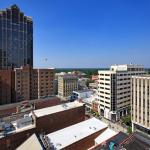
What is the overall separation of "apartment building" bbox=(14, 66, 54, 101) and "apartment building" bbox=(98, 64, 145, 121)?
29253 millimetres

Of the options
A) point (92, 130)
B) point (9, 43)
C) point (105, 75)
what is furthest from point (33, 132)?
point (9, 43)

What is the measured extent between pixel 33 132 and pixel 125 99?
152 ft

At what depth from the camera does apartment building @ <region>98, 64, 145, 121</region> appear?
222 feet

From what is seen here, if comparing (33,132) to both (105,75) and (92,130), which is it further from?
(105,75)

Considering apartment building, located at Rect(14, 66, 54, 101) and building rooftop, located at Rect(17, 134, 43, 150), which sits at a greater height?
apartment building, located at Rect(14, 66, 54, 101)

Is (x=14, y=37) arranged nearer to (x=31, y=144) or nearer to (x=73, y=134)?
(x=73, y=134)

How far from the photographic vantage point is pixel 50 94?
3492 inches

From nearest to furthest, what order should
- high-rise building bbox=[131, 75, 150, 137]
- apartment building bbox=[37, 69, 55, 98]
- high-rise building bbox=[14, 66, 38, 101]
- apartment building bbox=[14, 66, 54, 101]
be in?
high-rise building bbox=[131, 75, 150, 137]
high-rise building bbox=[14, 66, 38, 101]
apartment building bbox=[14, 66, 54, 101]
apartment building bbox=[37, 69, 55, 98]

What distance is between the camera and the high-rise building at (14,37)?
10594cm

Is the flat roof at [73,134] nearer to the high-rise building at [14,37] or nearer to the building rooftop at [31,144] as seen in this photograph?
the building rooftop at [31,144]

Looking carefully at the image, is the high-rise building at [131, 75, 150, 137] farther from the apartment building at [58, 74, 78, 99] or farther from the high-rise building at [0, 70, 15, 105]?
the apartment building at [58, 74, 78, 99]

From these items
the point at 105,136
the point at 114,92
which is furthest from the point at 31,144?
the point at 114,92

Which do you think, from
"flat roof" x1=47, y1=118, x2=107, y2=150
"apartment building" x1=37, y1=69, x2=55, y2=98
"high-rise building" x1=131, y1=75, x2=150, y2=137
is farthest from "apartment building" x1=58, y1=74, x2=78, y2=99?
"flat roof" x1=47, y1=118, x2=107, y2=150

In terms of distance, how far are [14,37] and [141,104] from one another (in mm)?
91061
